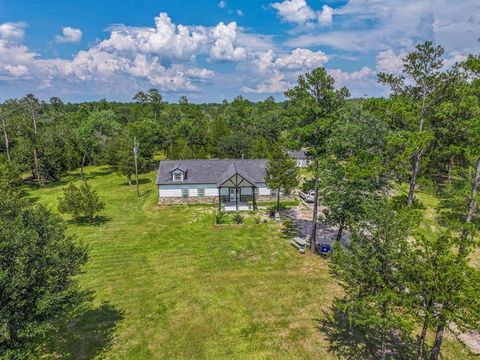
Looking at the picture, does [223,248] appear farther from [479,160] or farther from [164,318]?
[479,160]

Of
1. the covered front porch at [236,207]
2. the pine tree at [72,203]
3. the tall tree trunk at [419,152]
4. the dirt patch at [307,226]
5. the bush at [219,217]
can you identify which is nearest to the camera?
the tall tree trunk at [419,152]

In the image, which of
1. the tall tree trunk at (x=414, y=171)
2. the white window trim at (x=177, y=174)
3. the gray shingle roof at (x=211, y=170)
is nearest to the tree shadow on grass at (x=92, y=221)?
the gray shingle roof at (x=211, y=170)

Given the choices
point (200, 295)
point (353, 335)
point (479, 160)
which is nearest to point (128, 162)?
Answer: point (200, 295)

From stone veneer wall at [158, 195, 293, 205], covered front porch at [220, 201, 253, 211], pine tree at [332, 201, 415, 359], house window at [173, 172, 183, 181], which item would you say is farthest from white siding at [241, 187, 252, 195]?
pine tree at [332, 201, 415, 359]

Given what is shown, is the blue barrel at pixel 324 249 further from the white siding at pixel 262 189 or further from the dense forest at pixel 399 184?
the white siding at pixel 262 189

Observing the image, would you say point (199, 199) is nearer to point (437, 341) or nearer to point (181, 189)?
point (181, 189)

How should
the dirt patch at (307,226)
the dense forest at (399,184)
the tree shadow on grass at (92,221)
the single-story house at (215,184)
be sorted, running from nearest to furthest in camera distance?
the dense forest at (399,184) → the dirt patch at (307,226) → the tree shadow on grass at (92,221) → the single-story house at (215,184)

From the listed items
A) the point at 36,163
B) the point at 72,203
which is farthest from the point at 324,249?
the point at 36,163

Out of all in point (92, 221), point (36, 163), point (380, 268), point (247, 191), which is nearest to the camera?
point (380, 268)
